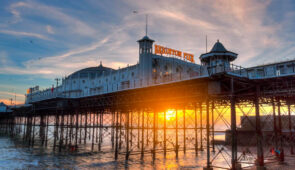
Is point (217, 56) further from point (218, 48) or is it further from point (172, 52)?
point (172, 52)

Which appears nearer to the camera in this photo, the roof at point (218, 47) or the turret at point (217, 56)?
the turret at point (217, 56)

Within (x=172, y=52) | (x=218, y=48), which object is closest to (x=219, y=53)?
(x=218, y=48)

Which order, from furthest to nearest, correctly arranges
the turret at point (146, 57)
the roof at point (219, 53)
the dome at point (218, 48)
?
the dome at point (218, 48), the roof at point (219, 53), the turret at point (146, 57)

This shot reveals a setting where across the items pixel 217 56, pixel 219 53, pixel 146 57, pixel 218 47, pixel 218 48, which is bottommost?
pixel 146 57

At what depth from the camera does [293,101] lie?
29531 mm

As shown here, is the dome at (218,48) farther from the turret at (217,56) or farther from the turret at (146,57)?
the turret at (146,57)

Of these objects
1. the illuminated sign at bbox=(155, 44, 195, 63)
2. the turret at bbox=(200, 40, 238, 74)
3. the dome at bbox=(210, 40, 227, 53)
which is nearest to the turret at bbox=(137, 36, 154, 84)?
the illuminated sign at bbox=(155, 44, 195, 63)

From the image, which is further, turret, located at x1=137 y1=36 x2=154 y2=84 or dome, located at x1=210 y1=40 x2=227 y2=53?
dome, located at x1=210 y1=40 x2=227 y2=53

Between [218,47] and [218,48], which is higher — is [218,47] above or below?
above

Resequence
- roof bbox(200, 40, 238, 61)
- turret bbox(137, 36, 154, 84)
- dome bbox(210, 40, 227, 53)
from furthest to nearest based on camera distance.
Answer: dome bbox(210, 40, 227, 53) < roof bbox(200, 40, 238, 61) < turret bbox(137, 36, 154, 84)

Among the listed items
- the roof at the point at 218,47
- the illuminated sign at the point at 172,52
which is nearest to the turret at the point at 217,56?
the roof at the point at 218,47

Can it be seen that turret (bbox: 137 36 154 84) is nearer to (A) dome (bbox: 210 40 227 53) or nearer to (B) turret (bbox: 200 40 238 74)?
(B) turret (bbox: 200 40 238 74)

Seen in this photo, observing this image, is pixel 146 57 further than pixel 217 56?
No

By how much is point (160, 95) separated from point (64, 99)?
2090 cm
